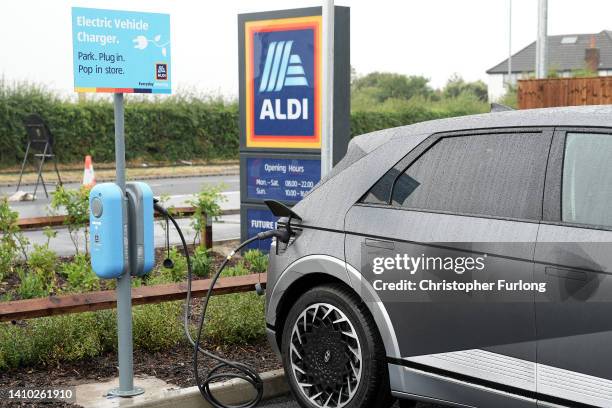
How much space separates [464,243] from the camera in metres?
4.63

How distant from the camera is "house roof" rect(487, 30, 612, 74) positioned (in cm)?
9975

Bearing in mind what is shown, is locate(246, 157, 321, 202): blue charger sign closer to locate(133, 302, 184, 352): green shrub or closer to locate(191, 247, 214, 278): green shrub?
locate(191, 247, 214, 278): green shrub

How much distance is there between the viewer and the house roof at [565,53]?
99750 mm

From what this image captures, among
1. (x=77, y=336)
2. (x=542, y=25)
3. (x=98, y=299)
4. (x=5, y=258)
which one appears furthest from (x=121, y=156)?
(x=542, y=25)

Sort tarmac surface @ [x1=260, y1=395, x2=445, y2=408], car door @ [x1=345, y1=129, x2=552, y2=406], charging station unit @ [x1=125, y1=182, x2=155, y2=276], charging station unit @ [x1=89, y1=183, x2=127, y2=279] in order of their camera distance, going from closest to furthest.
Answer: car door @ [x1=345, y1=129, x2=552, y2=406] → charging station unit @ [x1=89, y1=183, x2=127, y2=279] → charging station unit @ [x1=125, y1=182, x2=155, y2=276] → tarmac surface @ [x1=260, y1=395, x2=445, y2=408]

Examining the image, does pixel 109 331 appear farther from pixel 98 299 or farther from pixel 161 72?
pixel 161 72

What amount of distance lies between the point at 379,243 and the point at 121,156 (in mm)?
1568

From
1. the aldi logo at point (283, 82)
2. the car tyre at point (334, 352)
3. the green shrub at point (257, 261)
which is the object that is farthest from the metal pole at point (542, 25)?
the car tyre at point (334, 352)

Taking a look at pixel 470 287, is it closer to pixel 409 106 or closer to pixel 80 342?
pixel 80 342

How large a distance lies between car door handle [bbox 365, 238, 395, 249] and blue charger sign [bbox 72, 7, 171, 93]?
1684 mm

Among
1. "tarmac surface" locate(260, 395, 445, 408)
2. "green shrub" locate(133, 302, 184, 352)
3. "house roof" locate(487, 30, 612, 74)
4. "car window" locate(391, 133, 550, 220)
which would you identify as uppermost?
"house roof" locate(487, 30, 612, 74)

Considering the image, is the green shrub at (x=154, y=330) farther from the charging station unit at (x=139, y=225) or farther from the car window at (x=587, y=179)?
the car window at (x=587, y=179)

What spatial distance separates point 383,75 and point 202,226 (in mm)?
94456

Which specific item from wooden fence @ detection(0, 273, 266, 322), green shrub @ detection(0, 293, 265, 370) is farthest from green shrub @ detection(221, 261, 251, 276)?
wooden fence @ detection(0, 273, 266, 322)
